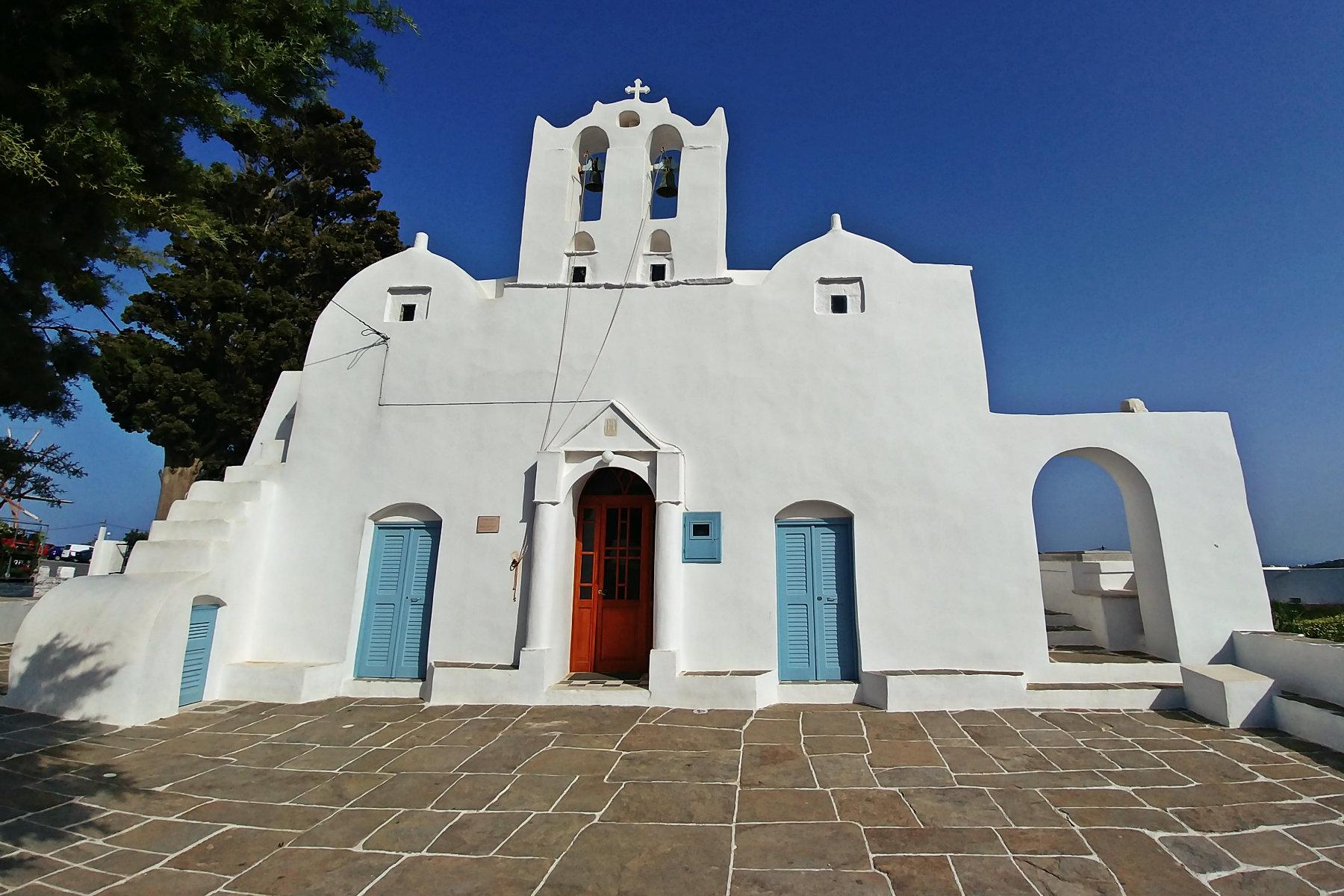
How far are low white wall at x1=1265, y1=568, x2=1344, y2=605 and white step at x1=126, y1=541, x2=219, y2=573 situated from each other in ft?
62.3

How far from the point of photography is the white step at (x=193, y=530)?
7.33 m

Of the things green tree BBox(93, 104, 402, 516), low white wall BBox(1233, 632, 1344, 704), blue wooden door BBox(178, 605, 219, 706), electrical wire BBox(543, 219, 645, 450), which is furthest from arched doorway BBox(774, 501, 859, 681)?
green tree BBox(93, 104, 402, 516)

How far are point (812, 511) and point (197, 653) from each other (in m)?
7.31


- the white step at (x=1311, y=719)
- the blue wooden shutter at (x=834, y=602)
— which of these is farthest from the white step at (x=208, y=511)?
the white step at (x=1311, y=719)

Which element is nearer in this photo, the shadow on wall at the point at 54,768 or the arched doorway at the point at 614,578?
the shadow on wall at the point at 54,768

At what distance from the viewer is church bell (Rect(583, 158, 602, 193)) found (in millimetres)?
9414

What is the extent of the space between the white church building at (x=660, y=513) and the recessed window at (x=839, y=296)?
4cm

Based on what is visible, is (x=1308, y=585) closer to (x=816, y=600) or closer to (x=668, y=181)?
(x=816, y=600)

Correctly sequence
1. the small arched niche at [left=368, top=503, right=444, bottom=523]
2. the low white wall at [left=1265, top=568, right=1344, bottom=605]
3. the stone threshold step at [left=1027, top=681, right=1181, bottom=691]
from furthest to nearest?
the low white wall at [left=1265, top=568, right=1344, bottom=605] < the small arched niche at [left=368, top=503, right=444, bottom=523] < the stone threshold step at [left=1027, top=681, right=1181, bottom=691]

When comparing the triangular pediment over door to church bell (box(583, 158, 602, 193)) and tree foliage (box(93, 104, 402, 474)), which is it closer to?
church bell (box(583, 158, 602, 193))

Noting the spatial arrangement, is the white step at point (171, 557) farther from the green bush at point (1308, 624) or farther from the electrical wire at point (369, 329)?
the green bush at point (1308, 624)

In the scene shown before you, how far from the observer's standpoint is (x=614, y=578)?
7836mm

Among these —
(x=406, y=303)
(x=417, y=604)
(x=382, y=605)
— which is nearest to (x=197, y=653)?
(x=382, y=605)

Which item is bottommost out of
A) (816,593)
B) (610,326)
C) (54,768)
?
(54,768)
